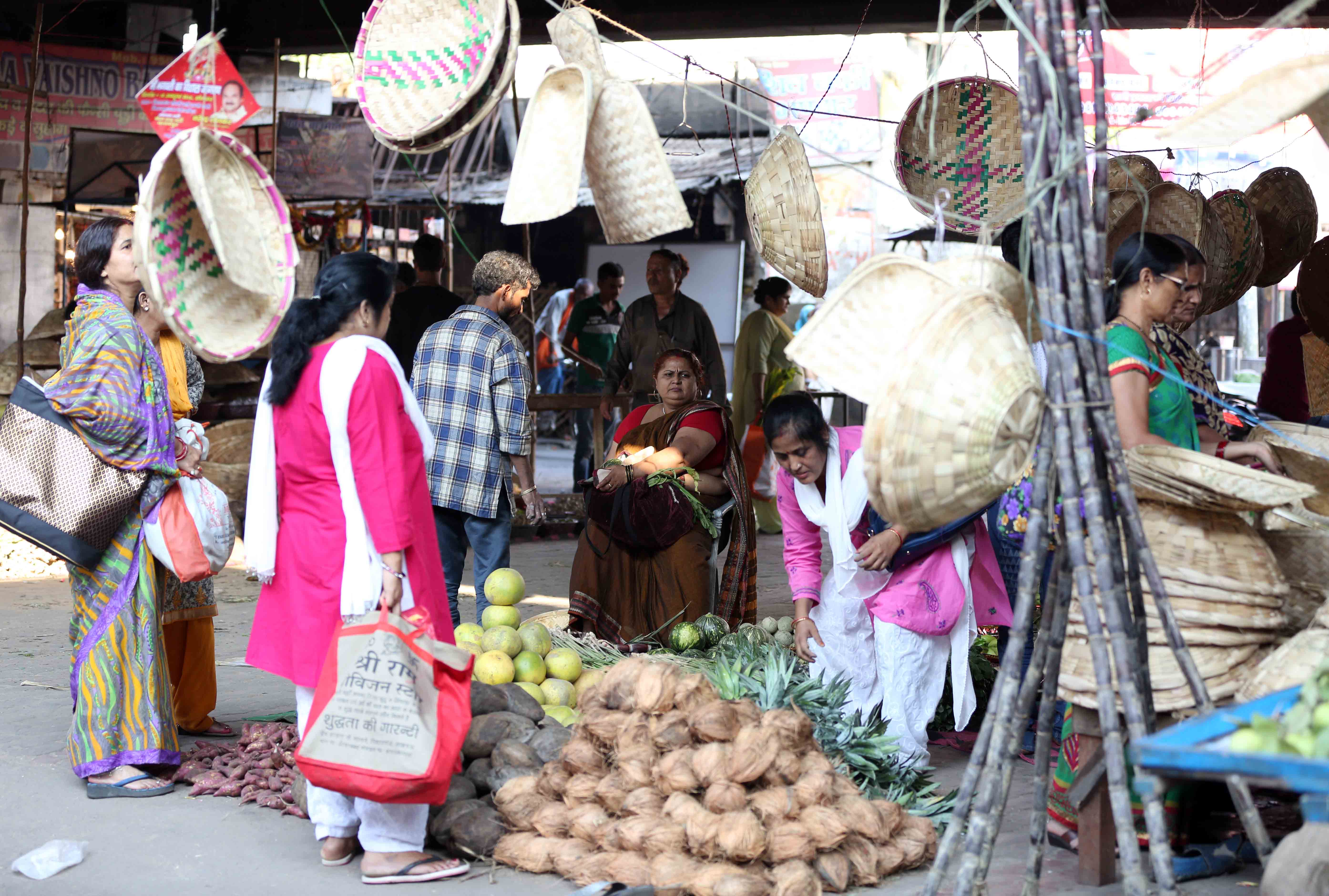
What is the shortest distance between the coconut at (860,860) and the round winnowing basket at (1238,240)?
10.7ft

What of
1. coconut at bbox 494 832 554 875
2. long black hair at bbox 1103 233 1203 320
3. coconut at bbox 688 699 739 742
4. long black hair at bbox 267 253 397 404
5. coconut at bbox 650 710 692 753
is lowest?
coconut at bbox 494 832 554 875

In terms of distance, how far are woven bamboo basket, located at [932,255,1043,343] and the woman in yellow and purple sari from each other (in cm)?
241

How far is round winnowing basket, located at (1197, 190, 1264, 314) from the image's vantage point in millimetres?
5316

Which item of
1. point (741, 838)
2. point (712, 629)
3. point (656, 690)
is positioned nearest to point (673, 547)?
point (712, 629)

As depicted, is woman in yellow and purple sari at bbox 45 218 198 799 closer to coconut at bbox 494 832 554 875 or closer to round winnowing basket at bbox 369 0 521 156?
round winnowing basket at bbox 369 0 521 156

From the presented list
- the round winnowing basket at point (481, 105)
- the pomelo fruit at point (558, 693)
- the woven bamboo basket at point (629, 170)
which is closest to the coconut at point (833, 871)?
the pomelo fruit at point (558, 693)

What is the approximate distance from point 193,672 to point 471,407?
1488 mm

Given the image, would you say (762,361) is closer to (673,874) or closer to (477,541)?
(477,541)

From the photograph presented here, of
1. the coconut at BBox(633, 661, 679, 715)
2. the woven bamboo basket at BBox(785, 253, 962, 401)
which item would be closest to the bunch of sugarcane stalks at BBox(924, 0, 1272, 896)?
the woven bamboo basket at BBox(785, 253, 962, 401)

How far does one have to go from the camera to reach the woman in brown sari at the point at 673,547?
5.01 metres

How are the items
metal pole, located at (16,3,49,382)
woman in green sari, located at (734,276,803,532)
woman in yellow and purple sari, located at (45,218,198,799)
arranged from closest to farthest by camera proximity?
woman in yellow and purple sari, located at (45,218,198,799) < metal pole, located at (16,3,49,382) < woman in green sari, located at (734,276,803,532)

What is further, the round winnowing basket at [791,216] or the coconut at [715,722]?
the round winnowing basket at [791,216]

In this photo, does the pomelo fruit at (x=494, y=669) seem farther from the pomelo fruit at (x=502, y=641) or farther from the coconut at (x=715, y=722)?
the coconut at (x=715, y=722)

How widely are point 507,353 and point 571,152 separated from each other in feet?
6.49
